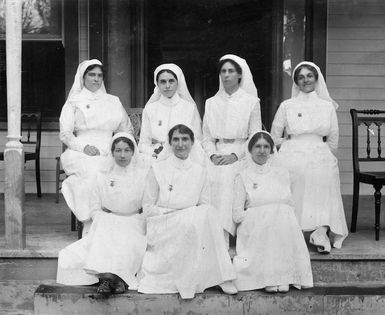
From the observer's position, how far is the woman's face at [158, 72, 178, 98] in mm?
5980

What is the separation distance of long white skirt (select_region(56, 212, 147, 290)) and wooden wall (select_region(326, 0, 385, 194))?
11.8 ft

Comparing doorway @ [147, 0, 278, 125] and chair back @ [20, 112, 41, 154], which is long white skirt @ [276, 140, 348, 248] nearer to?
doorway @ [147, 0, 278, 125]

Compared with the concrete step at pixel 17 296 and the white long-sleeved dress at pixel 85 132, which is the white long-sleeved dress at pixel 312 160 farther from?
the concrete step at pixel 17 296

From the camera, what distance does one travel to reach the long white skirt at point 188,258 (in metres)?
5.00

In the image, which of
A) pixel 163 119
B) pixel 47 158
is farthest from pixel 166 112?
pixel 47 158

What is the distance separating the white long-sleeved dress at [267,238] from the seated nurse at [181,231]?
0.53ft

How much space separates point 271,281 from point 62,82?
4.01m

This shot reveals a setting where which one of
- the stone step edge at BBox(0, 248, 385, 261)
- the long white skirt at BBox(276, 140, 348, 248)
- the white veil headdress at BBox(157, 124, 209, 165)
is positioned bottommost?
the stone step edge at BBox(0, 248, 385, 261)

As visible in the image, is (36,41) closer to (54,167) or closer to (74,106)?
(54,167)

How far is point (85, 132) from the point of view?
6168mm

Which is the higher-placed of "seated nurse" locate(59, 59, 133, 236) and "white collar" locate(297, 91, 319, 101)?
"white collar" locate(297, 91, 319, 101)

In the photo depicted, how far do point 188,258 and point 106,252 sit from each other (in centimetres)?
55

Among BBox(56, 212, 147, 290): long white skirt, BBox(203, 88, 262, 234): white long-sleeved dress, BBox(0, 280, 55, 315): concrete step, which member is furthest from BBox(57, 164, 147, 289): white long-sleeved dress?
BBox(203, 88, 262, 234): white long-sleeved dress

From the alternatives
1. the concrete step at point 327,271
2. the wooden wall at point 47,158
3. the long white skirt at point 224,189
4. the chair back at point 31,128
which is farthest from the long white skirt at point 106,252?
the wooden wall at point 47,158
